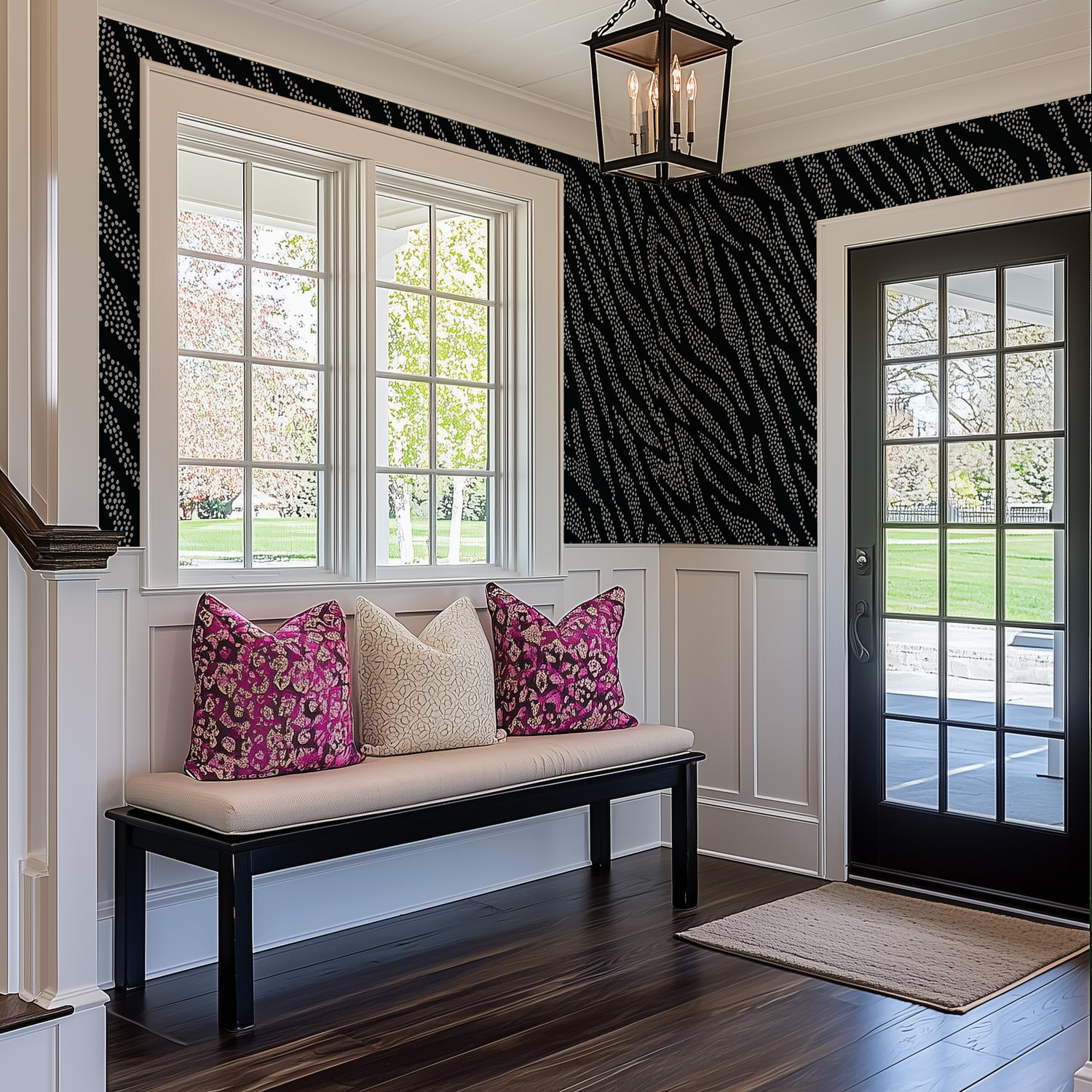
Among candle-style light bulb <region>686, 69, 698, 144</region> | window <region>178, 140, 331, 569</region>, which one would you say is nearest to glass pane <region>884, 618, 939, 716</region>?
window <region>178, 140, 331, 569</region>

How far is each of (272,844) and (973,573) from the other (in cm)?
243

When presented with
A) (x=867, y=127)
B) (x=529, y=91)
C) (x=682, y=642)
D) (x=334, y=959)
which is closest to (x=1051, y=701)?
(x=682, y=642)

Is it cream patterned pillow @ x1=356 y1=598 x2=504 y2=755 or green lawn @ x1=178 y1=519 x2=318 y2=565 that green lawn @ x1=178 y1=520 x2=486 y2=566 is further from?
cream patterned pillow @ x1=356 y1=598 x2=504 y2=755

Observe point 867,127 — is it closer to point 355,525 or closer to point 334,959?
point 355,525

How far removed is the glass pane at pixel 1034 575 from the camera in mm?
3875

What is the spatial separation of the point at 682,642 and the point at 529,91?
83.7 inches

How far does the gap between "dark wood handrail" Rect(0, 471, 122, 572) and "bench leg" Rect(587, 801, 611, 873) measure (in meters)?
2.40

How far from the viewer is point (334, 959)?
350 cm

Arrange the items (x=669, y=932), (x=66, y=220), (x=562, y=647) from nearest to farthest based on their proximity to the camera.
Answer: (x=66, y=220) < (x=669, y=932) < (x=562, y=647)

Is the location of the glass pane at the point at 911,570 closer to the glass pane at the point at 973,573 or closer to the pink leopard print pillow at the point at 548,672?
the glass pane at the point at 973,573

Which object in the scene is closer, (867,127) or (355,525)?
(355,525)

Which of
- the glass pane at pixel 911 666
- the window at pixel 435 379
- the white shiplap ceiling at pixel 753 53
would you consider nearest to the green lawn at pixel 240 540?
the window at pixel 435 379

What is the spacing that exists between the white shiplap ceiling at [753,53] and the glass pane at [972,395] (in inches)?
32.3

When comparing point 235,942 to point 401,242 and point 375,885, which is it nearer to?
point 375,885
